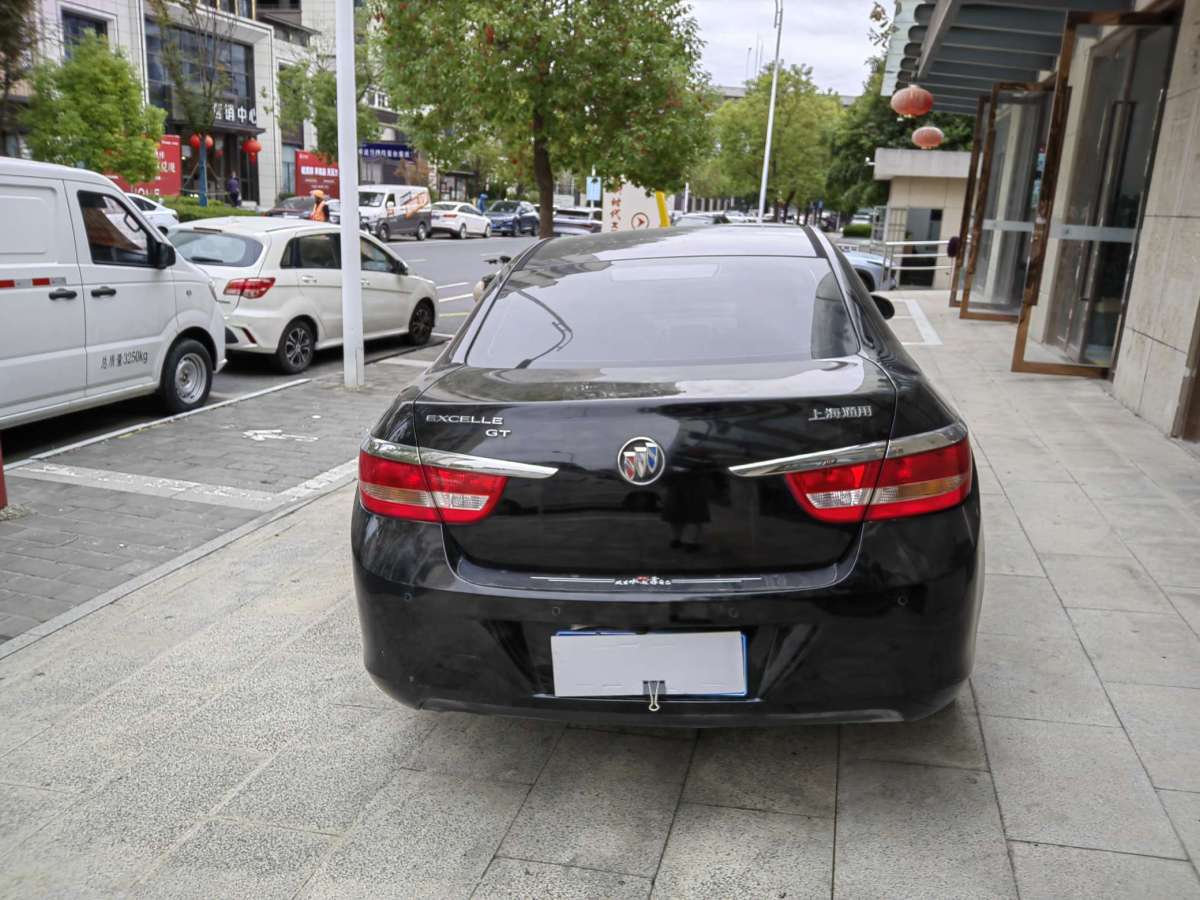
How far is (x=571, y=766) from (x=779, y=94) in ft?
189

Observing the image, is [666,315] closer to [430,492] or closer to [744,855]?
[430,492]

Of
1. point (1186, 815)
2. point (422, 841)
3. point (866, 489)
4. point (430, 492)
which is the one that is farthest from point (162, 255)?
point (1186, 815)

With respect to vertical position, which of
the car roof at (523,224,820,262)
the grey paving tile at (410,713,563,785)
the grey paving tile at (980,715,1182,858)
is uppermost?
the car roof at (523,224,820,262)

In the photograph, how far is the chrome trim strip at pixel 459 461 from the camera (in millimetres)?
2729

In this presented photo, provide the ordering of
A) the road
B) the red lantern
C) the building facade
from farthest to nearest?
the red lantern < the building facade < the road

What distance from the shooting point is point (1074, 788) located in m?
3.06

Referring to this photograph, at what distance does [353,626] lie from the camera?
171 inches

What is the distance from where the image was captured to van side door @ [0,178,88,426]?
21.8 feet

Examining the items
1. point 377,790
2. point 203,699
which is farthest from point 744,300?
point 203,699

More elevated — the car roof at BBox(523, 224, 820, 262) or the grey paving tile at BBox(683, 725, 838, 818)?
the car roof at BBox(523, 224, 820, 262)

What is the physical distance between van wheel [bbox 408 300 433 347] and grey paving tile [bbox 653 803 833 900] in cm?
1049

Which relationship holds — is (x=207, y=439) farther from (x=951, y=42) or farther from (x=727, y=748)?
(x=951, y=42)

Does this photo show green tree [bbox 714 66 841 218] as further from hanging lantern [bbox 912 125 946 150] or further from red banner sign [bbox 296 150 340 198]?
hanging lantern [bbox 912 125 946 150]

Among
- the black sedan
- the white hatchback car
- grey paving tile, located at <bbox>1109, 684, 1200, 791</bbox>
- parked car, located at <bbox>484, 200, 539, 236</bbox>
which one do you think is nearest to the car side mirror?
the white hatchback car
